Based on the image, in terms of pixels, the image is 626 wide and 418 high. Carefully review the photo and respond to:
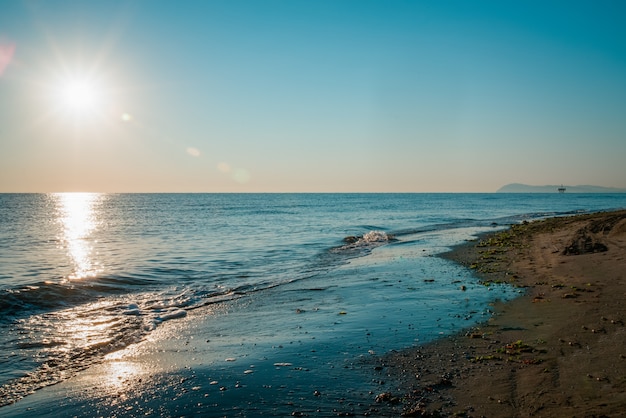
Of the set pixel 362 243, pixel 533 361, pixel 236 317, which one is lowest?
pixel 362 243

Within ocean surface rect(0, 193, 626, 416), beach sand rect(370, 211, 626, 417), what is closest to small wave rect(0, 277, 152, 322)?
ocean surface rect(0, 193, 626, 416)

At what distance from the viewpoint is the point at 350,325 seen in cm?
1059

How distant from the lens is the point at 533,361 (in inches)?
297

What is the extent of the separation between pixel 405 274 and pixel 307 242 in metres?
17.5

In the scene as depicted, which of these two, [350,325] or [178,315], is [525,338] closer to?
[350,325]

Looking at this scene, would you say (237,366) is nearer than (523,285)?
Yes

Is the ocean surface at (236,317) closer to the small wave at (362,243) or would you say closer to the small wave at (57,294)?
the small wave at (57,294)

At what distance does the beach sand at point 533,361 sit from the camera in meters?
6.02

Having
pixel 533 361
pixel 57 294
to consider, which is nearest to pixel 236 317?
pixel 533 361

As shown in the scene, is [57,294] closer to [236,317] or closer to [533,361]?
[236,317]

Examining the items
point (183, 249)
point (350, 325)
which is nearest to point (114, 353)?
point (350, 325)

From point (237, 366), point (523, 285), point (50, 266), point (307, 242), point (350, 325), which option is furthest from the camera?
point (307, 242)

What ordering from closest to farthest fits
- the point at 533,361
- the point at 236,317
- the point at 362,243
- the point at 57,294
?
the point at 533,361, the point at 236,317, the point at 57,294, the point at 362,243

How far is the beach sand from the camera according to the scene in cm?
602
